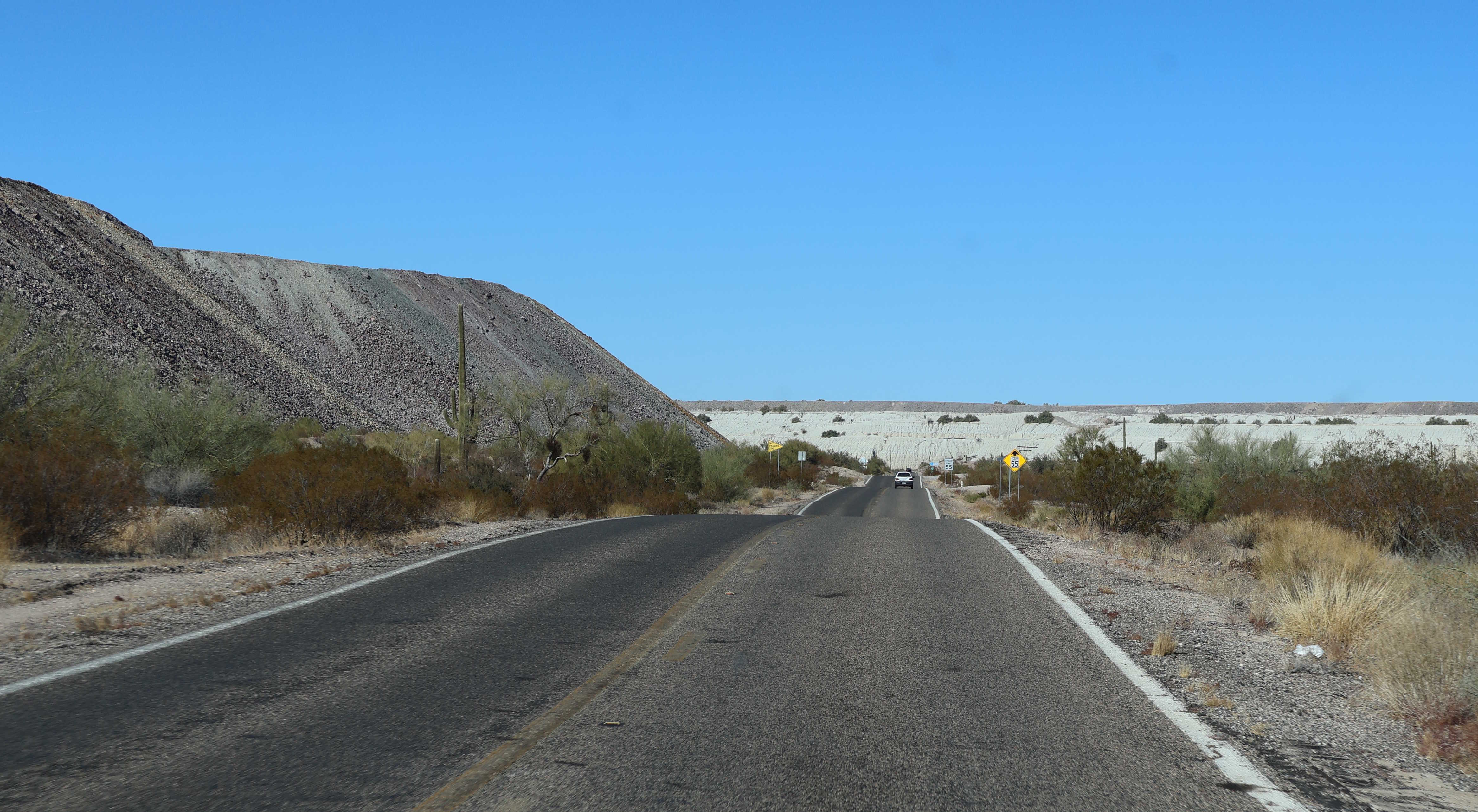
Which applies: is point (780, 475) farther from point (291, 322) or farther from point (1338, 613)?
point (1338, 613)

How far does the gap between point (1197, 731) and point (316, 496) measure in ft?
47.1

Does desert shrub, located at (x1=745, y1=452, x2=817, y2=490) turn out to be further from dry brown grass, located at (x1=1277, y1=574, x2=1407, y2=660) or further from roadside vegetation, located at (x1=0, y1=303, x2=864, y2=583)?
dry brown grass, located at (x1=1277, y1=574, x2=1407, y2=660)

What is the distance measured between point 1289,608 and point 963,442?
135425mm

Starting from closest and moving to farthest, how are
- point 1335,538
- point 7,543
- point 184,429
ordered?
point 7,543 < point 1335,538 < point 184,429

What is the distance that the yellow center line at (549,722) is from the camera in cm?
500

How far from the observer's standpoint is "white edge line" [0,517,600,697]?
706cm

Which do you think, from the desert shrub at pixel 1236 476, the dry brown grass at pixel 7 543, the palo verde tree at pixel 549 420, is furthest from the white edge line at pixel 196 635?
the palo verde tree at pixel 549 420

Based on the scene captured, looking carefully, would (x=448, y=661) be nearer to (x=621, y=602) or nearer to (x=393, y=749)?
(x=393, y=749)

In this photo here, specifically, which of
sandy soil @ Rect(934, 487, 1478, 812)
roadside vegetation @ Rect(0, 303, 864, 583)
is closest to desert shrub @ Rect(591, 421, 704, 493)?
roadside vegetation @ Rect(0, 303, 864, 583)

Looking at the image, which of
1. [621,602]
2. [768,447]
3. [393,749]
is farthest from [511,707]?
[768,447]

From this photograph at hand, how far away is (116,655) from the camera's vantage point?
798 centimetres

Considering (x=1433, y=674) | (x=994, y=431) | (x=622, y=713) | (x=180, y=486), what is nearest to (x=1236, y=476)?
(x=180, y=486)

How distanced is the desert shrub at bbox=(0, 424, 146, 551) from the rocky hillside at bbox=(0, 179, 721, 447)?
30.0 meters

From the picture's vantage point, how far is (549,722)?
6348mm
